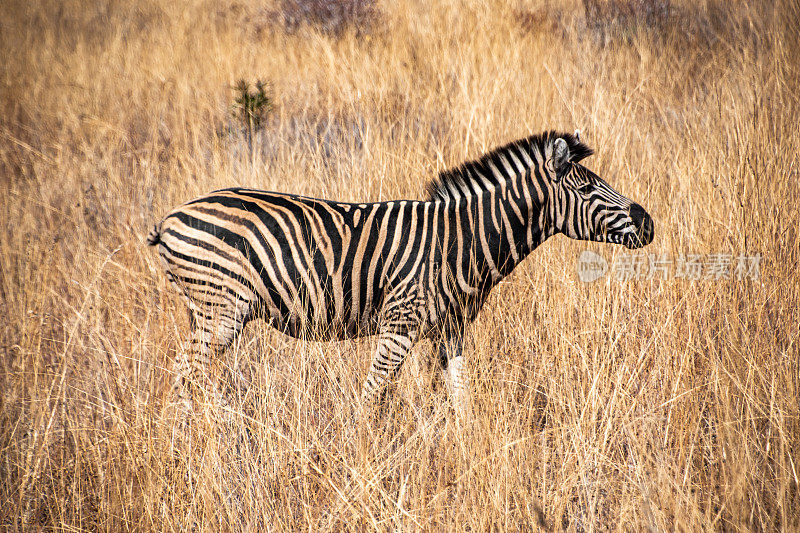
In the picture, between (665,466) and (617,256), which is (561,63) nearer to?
(617,256)

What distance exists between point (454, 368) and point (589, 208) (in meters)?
1.07

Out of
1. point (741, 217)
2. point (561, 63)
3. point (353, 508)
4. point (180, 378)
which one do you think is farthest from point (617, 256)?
point (561, 63)

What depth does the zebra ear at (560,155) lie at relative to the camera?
9.95ft

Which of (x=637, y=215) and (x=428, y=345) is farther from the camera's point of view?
(x=428, y=345)

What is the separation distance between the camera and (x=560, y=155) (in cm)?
307

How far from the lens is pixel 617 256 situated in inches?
162

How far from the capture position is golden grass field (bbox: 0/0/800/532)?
2553mm

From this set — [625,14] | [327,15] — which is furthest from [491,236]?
[327,15]

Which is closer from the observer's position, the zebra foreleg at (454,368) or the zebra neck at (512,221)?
the zebra foreleg at (454,368)

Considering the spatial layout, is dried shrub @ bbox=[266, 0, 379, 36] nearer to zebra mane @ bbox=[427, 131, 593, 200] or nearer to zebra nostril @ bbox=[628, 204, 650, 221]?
zebra mane @ bbox=[427, 131, 593, 200]

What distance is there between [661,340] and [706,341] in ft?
0.87

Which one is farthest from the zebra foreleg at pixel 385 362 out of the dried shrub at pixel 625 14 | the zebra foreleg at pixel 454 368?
the dried shrub at pixel 625 14

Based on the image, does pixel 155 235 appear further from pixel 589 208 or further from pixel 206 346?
pixel 589 208

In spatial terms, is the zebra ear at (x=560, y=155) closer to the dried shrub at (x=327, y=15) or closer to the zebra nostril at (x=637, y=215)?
the zebra nostril at (x=637, y=215)
